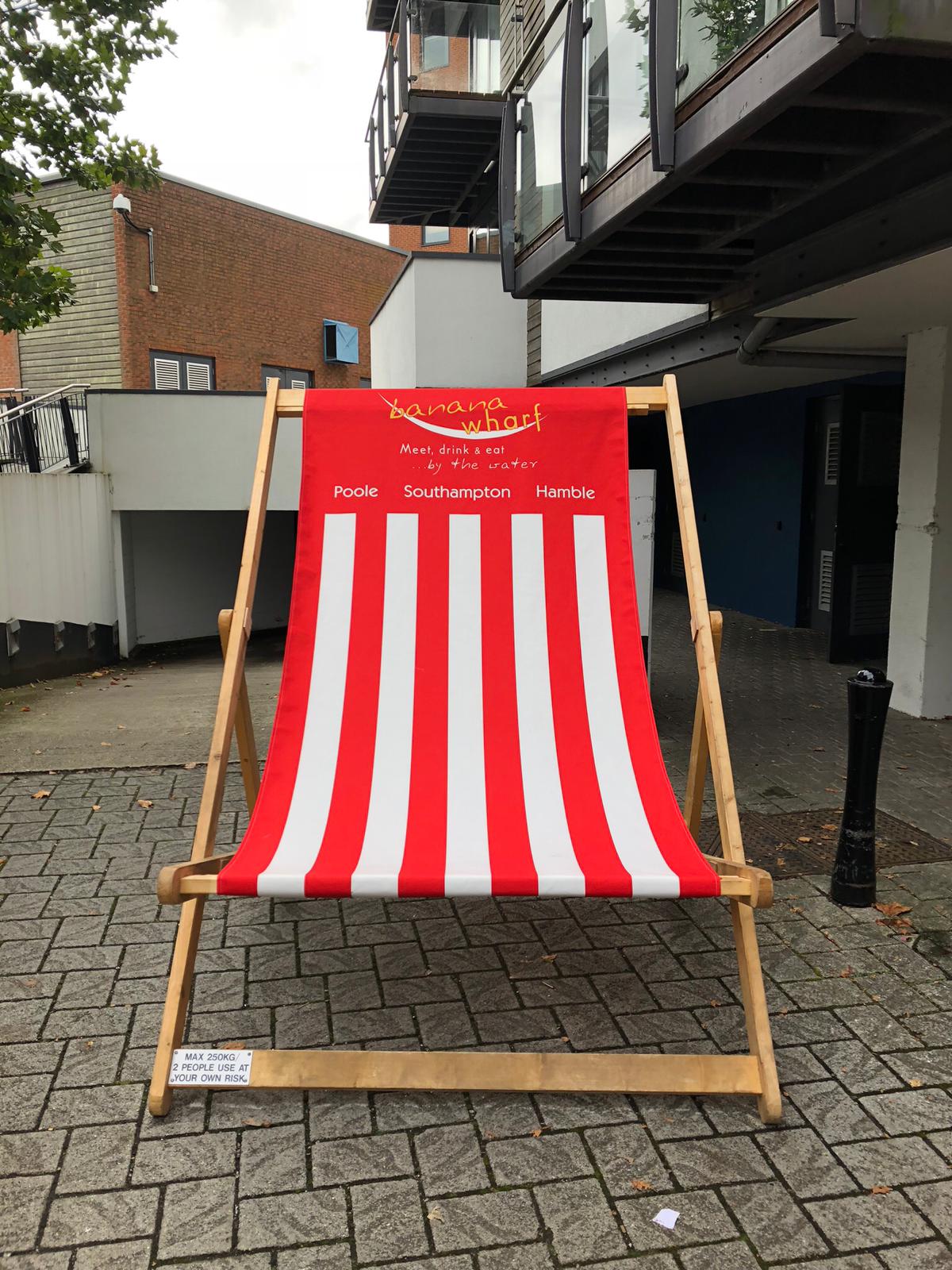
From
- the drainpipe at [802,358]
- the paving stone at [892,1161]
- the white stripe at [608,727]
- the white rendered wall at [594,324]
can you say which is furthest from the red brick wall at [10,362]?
the paving stone at [892,1161]

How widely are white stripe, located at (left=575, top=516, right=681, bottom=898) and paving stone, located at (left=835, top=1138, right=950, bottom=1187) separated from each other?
2.32 ft

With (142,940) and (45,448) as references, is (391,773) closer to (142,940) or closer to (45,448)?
(142,940)

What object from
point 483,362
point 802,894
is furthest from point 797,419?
point 802,894

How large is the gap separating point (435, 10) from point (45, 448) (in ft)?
23.0

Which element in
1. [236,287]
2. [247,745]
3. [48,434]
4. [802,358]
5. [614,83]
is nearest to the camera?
[247,745]

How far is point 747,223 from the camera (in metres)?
5.00

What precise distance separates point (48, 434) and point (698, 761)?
1007cm

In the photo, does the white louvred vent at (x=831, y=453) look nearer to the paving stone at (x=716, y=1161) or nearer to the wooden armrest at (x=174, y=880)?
the paving stone at (x=716, y=1161)

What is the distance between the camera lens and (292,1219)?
6.68 ft

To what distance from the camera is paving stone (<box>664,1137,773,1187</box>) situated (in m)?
2.17

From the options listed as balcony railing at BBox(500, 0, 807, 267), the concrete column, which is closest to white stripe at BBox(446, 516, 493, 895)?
balcony railing at BBox(500, 0, 807, 267)

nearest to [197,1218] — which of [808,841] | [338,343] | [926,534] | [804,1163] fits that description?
[804,1163]

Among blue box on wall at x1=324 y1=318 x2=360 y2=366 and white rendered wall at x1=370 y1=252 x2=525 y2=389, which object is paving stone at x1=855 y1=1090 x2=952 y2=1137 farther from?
blue box on wall at x1=324 y1=318 x2=360 y2=366

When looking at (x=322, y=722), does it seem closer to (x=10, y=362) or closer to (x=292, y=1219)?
(x=292, y=1219)
